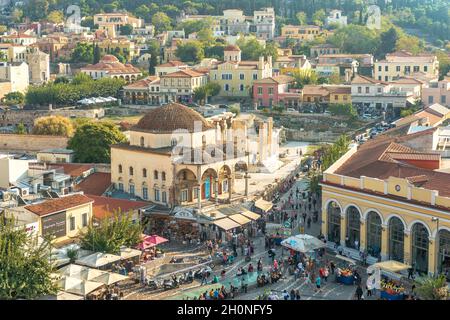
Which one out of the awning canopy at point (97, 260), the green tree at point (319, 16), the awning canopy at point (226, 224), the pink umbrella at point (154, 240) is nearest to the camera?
the awning canopy at point (97, 260)

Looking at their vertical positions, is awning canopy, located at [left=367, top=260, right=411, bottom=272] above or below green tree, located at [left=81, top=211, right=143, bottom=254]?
below

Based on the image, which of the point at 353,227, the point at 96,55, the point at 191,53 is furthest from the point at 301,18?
the point at 353,227

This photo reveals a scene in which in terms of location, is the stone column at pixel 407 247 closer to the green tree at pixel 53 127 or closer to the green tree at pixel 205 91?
the green tree at pixel 53 127

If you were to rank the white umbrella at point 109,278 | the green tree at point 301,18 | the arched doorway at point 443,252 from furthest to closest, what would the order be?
the green tree at point 301,18 < the arched doorway at point 443,252 < the white umbrella at point 109,278

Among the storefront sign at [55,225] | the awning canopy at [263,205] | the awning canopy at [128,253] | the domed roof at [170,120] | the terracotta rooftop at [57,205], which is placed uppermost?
the domed roof at [170,120]

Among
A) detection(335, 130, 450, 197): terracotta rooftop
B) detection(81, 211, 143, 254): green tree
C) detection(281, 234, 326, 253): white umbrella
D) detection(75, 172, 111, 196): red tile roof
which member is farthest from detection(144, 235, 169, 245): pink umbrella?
detection(75, 172, 111, 196): red tile roof

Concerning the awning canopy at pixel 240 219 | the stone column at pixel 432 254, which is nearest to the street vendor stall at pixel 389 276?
the stone column at pixel 432 254

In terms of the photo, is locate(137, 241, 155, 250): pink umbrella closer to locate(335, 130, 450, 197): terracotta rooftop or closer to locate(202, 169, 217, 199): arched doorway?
locate(202, 169, 217, 199): arched doorway

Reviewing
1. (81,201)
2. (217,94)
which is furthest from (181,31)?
(81,201)
